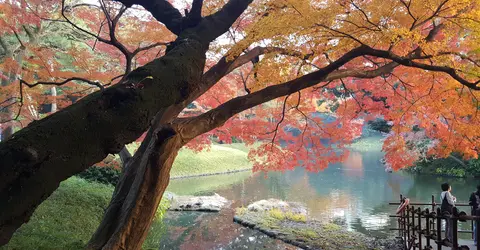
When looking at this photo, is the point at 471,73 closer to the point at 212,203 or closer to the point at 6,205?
the point at 6,205

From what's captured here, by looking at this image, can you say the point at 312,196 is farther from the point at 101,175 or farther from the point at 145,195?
the point at 145,195

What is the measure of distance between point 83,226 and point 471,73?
23.8ft

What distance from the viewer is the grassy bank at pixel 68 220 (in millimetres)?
5062

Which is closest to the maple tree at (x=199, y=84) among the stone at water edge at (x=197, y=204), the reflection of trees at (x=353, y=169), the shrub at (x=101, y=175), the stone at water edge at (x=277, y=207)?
the shrub at (x=101, y=175)

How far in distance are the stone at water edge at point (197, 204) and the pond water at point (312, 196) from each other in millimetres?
488

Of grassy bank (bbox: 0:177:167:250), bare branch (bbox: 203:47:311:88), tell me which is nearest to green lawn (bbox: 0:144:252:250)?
grassy bank (bbox: 0:177:167:250)

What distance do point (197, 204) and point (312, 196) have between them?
5.93 meters

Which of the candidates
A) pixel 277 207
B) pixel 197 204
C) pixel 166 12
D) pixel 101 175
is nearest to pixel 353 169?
pixel 277 207

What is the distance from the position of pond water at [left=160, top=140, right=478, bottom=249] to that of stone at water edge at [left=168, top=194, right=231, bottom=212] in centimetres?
49

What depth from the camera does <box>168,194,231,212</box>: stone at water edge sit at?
13974mm

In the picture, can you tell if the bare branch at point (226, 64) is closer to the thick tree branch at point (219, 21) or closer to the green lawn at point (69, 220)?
the thick tree branch at point (219, 21)

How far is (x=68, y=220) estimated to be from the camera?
22.8ft

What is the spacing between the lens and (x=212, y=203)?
14422mm

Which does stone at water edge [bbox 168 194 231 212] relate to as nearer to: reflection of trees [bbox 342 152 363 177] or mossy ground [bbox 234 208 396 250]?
mossy ground [bbox 234 208 396 250]
